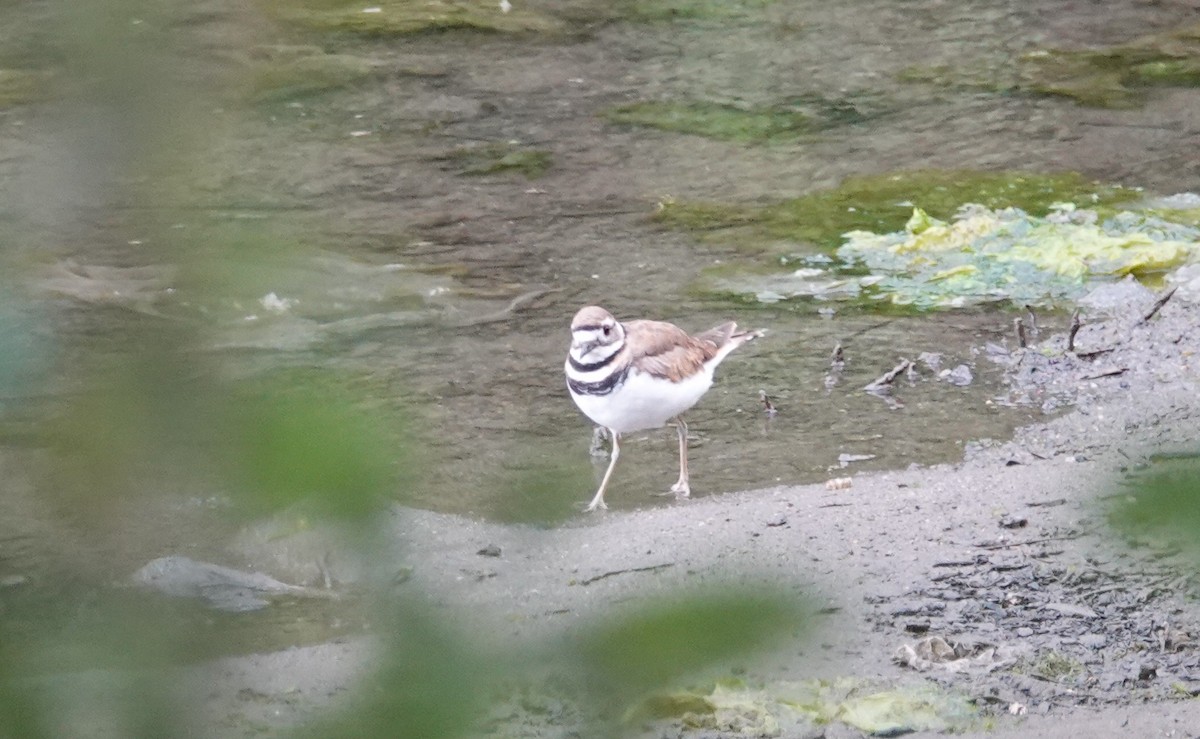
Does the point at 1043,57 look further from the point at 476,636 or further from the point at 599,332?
the point at 476,636

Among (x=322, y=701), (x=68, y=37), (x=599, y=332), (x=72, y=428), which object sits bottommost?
(x=599, y=332)

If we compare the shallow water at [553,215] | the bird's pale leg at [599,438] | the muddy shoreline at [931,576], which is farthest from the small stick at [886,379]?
the bird's pale leg at [599,438]

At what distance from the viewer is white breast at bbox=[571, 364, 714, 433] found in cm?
592

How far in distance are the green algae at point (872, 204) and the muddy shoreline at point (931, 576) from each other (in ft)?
7.05

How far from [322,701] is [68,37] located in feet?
1.88

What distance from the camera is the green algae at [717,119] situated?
36.5ft

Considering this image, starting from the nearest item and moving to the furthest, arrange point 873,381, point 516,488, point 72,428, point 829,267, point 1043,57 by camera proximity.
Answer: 1. point 72,428
2. point 516,488
3. point 873,381
4. point 829,267
5. point 1043,57

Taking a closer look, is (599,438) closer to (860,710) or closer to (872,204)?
(860,710)

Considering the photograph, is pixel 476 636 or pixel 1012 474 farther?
pixel 1012 474

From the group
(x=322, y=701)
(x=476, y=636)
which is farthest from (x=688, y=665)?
(x=322, y=701)

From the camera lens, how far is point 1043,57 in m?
12.5

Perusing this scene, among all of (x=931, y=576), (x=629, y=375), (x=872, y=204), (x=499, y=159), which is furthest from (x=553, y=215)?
(x=931, y=576)

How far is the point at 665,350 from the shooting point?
6.23m

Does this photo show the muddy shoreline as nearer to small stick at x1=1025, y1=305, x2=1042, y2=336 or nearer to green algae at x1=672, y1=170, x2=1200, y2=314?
small stick at x1=1025, y1=305, x2=1042, y2=336
